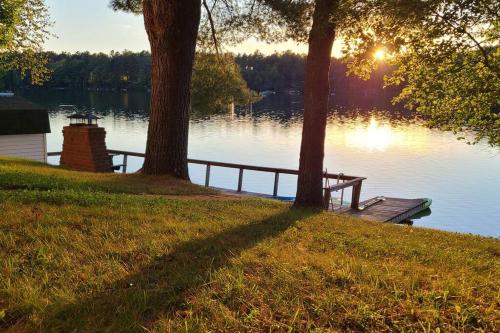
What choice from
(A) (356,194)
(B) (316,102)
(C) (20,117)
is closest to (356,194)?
(A) (356,194)

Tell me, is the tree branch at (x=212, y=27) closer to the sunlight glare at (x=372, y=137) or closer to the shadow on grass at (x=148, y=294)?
the shadow on grass at (x=148, y=294)

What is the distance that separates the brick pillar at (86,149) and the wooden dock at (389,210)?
9.96 m

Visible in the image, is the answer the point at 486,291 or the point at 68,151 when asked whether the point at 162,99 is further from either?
the point at 486,291

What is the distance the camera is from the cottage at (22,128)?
1021 inches

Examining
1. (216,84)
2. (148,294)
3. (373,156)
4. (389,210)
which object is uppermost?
(216,84)

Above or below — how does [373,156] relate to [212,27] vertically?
Answer: below

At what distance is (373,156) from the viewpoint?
1757 inches

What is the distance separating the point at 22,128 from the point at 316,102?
21.0 metres

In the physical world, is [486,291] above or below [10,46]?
below

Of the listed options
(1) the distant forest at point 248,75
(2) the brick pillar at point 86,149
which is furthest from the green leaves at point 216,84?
(1) the distant forest at point 248,75

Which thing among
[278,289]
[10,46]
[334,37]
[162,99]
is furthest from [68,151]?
[278,289]

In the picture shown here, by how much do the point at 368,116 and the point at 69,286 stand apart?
83728mm

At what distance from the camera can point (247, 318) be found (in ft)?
11.6

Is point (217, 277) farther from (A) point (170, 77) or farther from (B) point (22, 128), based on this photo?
(B) point (22, 128)
